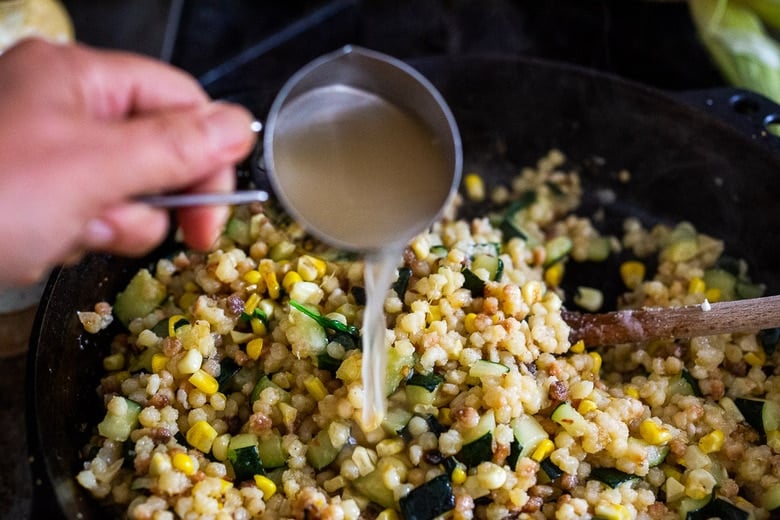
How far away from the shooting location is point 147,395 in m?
2.19

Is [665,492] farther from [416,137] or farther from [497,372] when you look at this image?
[416,137]

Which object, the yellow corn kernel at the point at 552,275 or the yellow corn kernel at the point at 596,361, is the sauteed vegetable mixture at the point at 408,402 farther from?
the yellow corn kernel at the point at 552,275

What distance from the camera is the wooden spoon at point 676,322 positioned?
2.31 metres

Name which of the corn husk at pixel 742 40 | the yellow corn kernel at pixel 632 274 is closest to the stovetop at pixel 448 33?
the corn husk at pixel 742 40

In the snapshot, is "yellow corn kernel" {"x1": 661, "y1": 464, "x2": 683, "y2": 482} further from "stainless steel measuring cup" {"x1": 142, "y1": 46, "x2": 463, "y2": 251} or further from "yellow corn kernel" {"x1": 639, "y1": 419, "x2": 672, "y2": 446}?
"stainless steel measuring cup" {"x1": 142, "y1": 46, "x2": 463, "y2": 251}

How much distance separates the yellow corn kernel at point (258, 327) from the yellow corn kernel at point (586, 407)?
0.94 m

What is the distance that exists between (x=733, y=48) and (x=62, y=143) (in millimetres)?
2660

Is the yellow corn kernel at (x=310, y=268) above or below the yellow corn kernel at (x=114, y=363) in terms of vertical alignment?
above

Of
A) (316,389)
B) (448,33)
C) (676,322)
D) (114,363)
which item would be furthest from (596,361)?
(448,33)

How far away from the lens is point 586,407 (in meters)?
2.20

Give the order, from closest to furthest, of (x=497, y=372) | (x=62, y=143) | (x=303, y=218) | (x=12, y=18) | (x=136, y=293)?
(x=62, y=143) < (x=303, y=218) < (x=497, y=372) < (x=136, y=293) < (x=12, y=18)

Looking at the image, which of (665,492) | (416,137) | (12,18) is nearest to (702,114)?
(416,137)

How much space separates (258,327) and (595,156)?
151cm

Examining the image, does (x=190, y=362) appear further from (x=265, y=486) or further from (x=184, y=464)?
(x=265, y=486)
